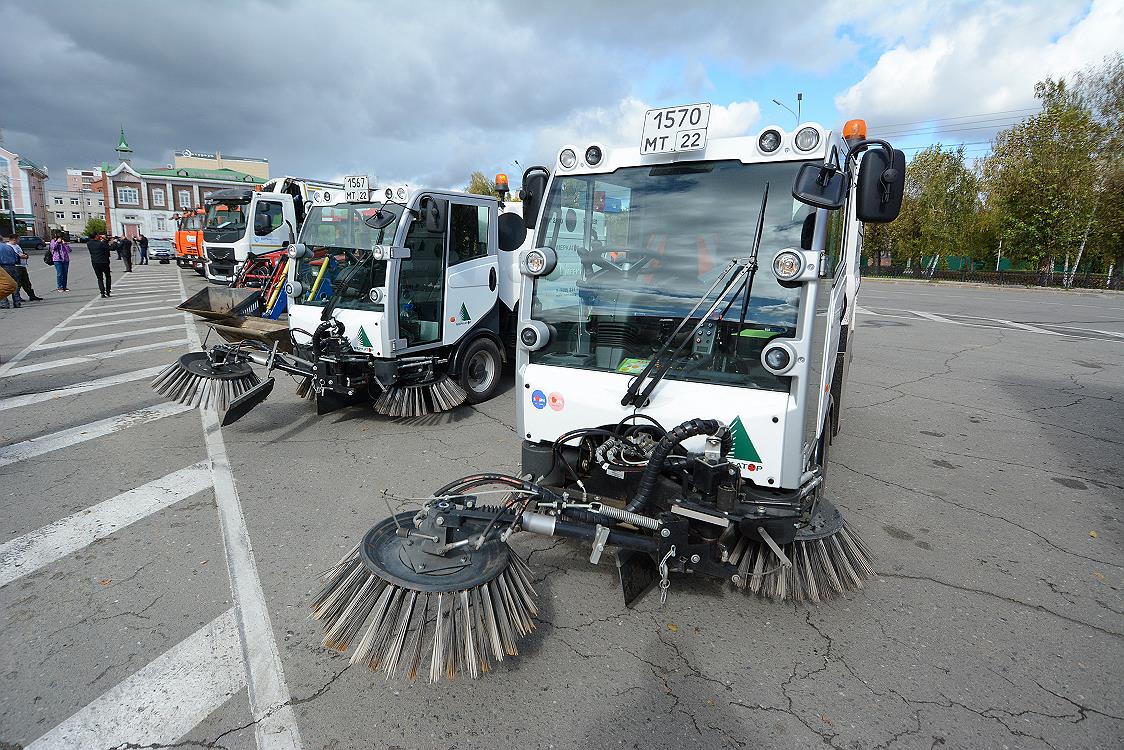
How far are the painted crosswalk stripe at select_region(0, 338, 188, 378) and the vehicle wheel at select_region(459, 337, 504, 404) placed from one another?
6.32 meters

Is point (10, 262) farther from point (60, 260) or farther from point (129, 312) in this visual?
point (60, 260)

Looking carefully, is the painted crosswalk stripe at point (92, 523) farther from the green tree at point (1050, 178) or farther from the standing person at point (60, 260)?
the green tree at point (1050, 178)

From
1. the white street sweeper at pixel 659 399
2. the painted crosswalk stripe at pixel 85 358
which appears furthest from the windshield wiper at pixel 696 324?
the painted crosswalk stripe at pixel 85 358

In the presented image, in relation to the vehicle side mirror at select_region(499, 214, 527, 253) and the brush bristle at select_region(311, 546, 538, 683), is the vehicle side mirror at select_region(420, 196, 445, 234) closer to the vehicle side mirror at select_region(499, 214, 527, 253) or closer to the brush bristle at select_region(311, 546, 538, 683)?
the vehicle side mirror at select_region(499, 214, 527, 253)

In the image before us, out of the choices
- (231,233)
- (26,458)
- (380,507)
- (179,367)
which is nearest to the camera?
(380,507)

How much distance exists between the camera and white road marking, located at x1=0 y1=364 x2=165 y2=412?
6918 millimetres

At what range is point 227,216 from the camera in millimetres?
17953

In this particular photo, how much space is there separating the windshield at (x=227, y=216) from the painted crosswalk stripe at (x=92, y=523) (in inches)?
592

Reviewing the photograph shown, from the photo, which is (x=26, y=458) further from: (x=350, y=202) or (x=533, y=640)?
(x=533, y=640)

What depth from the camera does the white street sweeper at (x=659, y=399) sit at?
2.56 m

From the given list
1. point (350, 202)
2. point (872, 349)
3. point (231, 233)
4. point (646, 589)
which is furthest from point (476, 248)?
point (231, 233)

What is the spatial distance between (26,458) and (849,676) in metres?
6.68

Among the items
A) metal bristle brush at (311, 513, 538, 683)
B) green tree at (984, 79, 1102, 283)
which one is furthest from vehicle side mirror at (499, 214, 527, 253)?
green tree at (984, 79, 1102, 283)

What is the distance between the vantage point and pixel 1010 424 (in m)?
6.82
